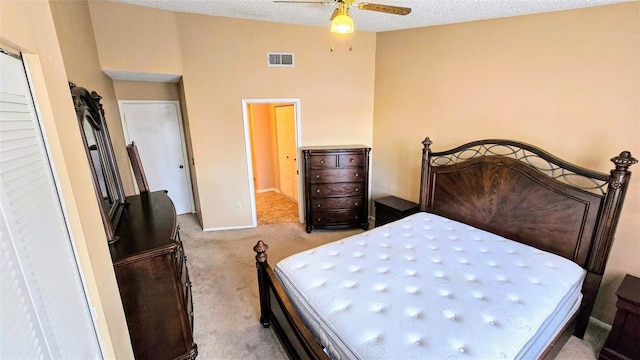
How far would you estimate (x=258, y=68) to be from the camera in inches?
155

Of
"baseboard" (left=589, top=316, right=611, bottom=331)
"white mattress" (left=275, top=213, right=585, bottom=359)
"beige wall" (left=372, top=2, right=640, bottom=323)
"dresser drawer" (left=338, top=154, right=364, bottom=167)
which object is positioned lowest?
"baseboard" (left=589, top=316, right=611, bottom=331)

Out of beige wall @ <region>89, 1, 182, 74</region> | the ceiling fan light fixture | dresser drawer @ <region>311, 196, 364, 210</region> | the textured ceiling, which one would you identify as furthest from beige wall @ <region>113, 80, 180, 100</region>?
the ceiling fan light fixture

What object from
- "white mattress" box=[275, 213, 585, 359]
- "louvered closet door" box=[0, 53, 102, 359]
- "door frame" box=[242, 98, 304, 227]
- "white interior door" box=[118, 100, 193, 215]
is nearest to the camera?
"louvered closet door" box=[0, 53, 102, 359]

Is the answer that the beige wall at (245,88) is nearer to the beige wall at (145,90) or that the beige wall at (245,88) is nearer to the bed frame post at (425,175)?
the beige wall at (145,90)

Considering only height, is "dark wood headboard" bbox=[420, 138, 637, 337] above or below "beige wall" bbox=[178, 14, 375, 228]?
below

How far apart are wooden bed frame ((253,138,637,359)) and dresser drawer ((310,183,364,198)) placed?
1.33 m

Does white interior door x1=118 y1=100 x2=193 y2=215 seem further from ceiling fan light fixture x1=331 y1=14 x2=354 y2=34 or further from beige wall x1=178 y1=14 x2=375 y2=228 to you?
ceiling fan light fixture x1=331 y1=14 x2=354 y2=34

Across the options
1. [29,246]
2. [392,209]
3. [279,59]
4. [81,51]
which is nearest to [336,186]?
[392,209]

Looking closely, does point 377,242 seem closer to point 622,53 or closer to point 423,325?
point 423,325

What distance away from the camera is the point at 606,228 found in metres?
2.01

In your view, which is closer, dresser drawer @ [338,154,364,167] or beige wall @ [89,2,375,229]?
beige wall @ [89,2,375,229]

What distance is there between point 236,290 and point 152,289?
50.9 inches

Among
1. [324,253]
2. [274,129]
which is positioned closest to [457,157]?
[324,253]

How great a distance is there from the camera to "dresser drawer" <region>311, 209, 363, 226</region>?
4184 mm
